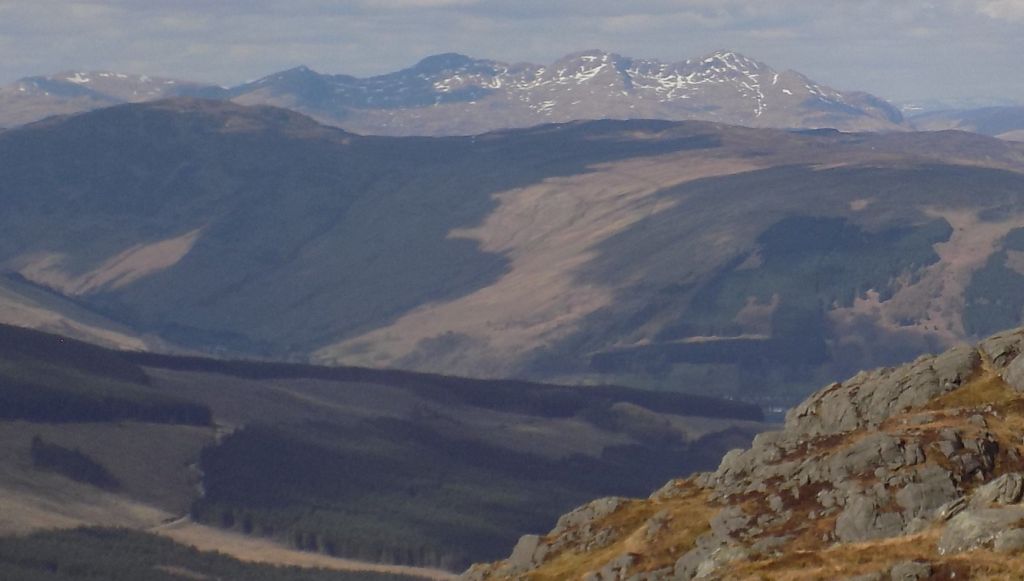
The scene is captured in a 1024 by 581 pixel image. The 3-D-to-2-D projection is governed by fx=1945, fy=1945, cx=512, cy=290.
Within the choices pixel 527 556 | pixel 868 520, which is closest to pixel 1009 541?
pixel 868 520

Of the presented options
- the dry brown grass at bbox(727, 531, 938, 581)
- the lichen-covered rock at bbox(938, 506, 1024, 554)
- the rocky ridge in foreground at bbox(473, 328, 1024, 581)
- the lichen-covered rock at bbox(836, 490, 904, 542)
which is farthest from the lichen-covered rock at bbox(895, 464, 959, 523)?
the lichen-covered rock at bbox(938, 506, 1024, 554)

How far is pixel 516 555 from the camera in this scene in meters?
140

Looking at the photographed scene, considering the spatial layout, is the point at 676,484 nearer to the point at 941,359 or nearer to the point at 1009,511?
the point at 941,359

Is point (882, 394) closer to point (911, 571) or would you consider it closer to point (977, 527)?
point (977, 527)

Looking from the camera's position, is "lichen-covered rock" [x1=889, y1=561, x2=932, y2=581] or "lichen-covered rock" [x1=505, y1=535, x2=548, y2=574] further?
"lichen-covered rock" [x1=505, y1=535, x2=548, y2=574]

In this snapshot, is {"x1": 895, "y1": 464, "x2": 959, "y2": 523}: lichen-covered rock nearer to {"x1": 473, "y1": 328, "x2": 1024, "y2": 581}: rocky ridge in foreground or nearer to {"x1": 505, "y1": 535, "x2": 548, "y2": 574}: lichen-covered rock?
{"x1": 473, "y1": 328, "x2": 1024, "y2": 581}: rocky ridge in foreground

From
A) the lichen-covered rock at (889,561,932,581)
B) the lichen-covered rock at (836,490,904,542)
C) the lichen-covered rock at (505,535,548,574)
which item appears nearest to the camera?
the lichen-covered rock at (889,561,932,581)

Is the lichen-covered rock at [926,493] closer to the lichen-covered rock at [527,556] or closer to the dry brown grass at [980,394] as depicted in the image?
the dry brown grass at [980,394]

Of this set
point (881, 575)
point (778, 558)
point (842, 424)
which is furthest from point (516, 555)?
point (881, 575)

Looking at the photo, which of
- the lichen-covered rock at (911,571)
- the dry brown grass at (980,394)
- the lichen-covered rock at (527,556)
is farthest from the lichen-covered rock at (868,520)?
the lichen-covered rock at (527,556)

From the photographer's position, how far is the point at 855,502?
348 ft

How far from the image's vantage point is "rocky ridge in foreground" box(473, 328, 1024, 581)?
290 feet

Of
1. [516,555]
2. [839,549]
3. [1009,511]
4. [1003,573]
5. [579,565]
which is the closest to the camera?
[1003,573]

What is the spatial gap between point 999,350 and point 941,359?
4.43 metres
